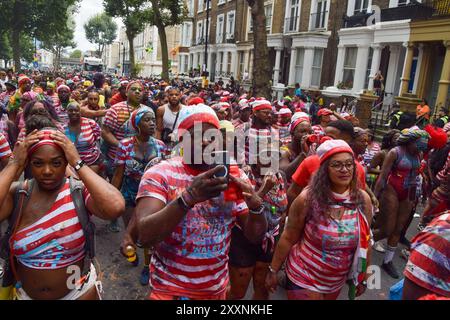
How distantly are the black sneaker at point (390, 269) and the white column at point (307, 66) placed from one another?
65.0ft

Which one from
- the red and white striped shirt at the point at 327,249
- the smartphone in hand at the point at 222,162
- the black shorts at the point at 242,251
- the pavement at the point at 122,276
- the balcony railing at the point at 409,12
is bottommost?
the pavement at the point at 122,276

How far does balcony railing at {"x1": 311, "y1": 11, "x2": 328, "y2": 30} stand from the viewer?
22.8 m

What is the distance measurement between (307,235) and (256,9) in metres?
12.2

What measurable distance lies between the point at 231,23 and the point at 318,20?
14.3 m

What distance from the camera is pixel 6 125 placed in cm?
539

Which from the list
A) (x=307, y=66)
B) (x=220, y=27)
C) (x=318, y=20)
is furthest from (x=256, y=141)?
(x=220, y=27)

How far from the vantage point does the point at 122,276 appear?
14.5 feet

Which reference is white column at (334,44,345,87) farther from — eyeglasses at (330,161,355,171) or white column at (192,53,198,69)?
white column at (192,53,198,69)

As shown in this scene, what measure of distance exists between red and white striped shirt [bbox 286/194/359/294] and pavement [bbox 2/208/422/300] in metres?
1.44

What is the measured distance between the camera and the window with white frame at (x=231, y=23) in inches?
1380

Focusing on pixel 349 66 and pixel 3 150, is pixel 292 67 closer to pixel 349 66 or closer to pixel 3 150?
pixel 349 66

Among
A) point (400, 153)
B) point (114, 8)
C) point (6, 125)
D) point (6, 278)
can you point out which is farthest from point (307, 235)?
point (114, 8)

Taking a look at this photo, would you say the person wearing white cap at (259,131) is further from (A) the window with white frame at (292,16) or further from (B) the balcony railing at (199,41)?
(B) the balcony railing at (199,41)

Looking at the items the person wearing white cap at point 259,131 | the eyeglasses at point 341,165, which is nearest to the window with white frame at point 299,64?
the person wearing white cap at point 259,131
